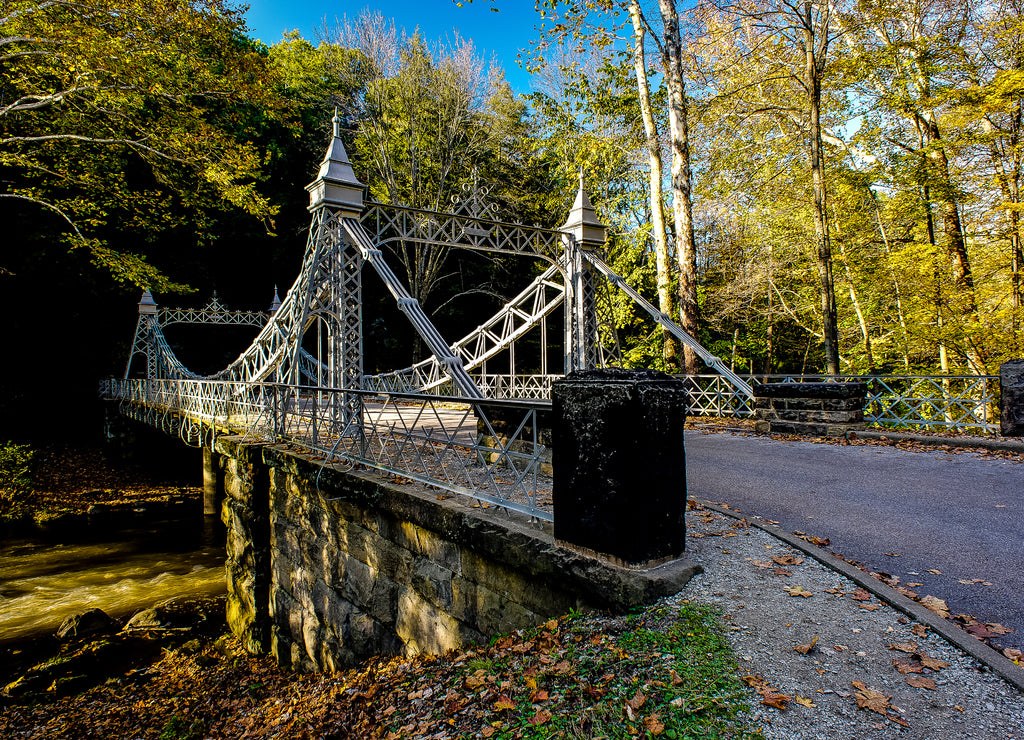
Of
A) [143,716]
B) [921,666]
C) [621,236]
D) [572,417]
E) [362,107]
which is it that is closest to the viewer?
[921,666]

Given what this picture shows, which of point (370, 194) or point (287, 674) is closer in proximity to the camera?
point (287, 674)

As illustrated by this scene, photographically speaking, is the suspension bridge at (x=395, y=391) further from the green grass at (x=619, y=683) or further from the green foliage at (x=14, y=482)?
the green foliage at (x=14, y=482)

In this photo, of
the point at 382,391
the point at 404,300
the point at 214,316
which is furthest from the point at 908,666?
the point at 214,316

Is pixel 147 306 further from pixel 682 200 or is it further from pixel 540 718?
pixel 540 718

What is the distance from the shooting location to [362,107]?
20.7 metres

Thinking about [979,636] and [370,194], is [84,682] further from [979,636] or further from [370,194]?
[370,194]

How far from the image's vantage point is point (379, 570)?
4.58 m

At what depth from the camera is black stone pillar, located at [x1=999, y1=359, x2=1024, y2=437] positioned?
618cm

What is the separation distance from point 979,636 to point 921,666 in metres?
0.47

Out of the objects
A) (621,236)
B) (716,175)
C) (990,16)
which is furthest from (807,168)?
(621,236)

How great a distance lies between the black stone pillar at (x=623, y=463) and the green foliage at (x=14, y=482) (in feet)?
44.4

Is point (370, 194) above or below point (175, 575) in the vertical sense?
above

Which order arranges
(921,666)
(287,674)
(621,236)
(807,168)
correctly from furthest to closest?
1. (621,236)
2. (807,168)
3. (287,674)
4. (921,666)

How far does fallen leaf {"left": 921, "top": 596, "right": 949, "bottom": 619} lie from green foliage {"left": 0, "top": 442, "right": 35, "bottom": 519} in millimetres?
14891
